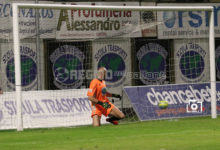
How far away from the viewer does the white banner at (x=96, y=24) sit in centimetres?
2041

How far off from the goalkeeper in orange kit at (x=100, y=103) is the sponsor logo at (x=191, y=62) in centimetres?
306

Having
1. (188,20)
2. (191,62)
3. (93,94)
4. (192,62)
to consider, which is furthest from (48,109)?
(188,20)

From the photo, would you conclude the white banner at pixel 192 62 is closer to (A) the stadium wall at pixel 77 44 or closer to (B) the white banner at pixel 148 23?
(A) the stadium wall at pixel 77 44

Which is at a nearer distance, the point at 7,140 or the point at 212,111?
the point at 7,140

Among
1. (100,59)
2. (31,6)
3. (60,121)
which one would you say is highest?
(31,6)

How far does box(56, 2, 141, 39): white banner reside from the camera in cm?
2041

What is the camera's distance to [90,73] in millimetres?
19797

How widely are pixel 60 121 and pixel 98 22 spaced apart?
5.09 meters

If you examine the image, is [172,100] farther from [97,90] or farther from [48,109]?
[48,109]

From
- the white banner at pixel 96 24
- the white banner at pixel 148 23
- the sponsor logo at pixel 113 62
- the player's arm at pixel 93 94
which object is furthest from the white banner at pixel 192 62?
the player's arm at pixel 93 94

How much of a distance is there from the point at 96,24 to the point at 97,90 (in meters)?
4.50

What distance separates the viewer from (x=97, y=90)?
18.0 metres

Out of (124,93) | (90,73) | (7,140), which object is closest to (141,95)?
(124,93)

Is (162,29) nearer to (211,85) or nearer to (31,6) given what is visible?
(211,85)
